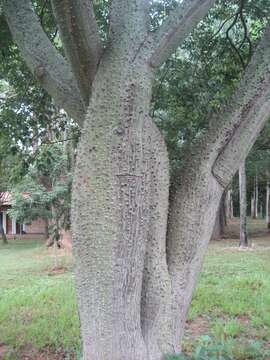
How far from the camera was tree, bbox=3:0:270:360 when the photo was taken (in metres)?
2.70

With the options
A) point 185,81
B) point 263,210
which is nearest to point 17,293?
point 185,81

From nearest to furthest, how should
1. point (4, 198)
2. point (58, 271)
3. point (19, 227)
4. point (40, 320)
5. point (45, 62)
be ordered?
point (45, 62) → point (40, 320) → point (58, 271) → point (4, 198) → point (19, 227)

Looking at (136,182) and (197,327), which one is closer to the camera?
(136,182)

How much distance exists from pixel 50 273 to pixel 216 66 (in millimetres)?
8468

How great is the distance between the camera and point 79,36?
113 inches

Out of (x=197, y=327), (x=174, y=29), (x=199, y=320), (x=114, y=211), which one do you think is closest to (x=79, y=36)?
(x=174, y=29)

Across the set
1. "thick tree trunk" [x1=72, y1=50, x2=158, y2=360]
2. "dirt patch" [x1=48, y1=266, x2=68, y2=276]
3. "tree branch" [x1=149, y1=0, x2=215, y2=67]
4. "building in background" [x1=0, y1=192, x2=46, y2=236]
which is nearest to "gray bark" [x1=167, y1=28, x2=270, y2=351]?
"thick tree trunk" [x1=72, y1=50, x2=158, y2=360]

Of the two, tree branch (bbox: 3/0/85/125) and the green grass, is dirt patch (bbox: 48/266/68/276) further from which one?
tree branch (bbox: 3/0/85/125)

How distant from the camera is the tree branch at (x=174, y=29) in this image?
9.75 feet

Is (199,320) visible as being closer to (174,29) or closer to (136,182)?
(136,182)

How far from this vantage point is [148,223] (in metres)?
2.80

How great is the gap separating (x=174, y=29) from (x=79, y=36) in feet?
1.94

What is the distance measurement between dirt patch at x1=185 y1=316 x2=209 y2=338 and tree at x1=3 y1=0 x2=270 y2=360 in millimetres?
2463

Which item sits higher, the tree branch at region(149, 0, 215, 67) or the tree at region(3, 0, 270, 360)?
the tree branch at region(149, 0, 215, 67)
